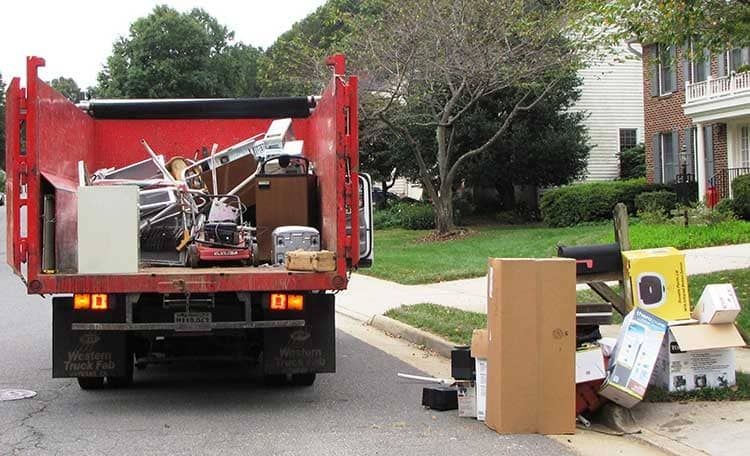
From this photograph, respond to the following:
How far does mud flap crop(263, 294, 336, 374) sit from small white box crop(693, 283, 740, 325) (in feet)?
9.51

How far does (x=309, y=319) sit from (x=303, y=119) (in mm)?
2695

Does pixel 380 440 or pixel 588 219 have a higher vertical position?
pixel 588 219

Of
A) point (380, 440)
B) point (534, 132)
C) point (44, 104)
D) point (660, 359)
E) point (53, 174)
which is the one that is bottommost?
point (380, 440)

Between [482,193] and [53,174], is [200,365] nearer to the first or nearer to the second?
[53,174]

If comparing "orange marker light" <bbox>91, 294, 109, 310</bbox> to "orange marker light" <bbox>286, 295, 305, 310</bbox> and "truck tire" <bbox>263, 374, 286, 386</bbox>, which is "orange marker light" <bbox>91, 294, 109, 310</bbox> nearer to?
"orange marker light" <bbox>286, 295, 305, 310</bbox>

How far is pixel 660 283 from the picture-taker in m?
7.25

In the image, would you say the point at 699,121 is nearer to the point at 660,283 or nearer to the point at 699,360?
the point at 660,283

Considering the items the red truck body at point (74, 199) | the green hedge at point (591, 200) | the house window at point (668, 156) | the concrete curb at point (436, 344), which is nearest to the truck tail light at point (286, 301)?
the red truck body at point (74, 199)

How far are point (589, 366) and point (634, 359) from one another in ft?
1.06

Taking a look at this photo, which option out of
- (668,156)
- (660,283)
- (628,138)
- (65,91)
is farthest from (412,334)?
(628,138)

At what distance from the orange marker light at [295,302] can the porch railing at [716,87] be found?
1997 centimetres

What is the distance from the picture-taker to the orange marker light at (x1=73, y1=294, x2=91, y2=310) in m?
6.85

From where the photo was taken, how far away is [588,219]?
27.2 meters

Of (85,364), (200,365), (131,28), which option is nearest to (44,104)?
(85,364)
